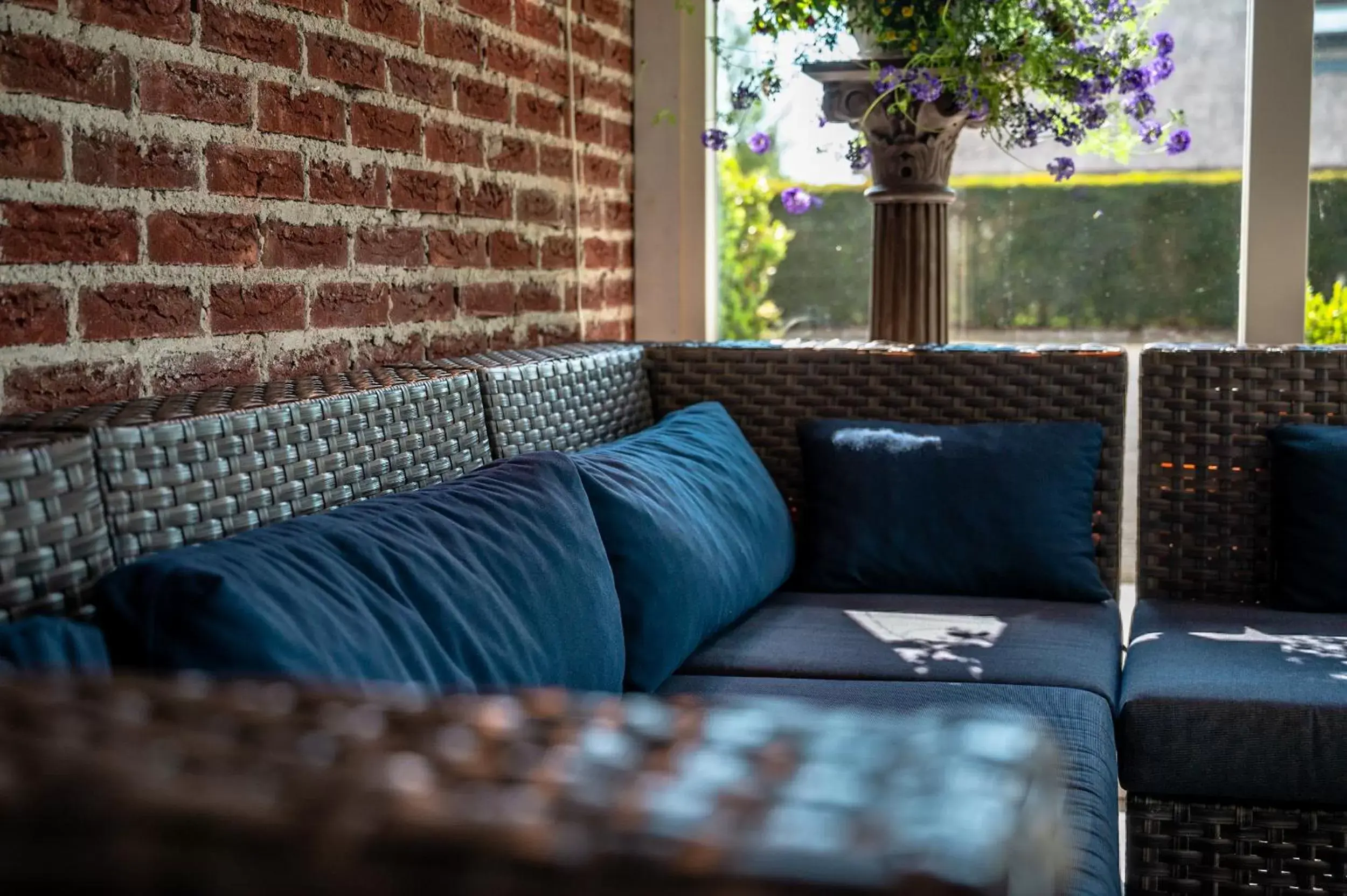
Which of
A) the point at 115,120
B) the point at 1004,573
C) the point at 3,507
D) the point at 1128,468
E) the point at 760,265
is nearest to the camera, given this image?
the point at 3,507

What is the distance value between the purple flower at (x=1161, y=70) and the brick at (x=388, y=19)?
157 centimetres

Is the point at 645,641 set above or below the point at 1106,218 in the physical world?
below

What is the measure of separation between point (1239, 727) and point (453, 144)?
1.66 m

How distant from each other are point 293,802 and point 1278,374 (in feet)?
8.08

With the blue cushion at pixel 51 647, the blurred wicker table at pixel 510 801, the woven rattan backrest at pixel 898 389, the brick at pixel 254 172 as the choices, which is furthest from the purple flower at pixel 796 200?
the blurred wicker table at pixel 510 801

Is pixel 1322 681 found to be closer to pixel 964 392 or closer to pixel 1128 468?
pixel 964 392

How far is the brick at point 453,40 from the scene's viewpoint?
2.40m

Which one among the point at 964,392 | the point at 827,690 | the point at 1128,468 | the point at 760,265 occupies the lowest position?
the point at 827,690

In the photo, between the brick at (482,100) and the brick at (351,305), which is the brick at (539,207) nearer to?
the brick at (482,100)

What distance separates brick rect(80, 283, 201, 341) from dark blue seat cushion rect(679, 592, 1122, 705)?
0.90m

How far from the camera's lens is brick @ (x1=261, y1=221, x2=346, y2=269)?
6.38ft

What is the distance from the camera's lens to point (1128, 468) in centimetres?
310

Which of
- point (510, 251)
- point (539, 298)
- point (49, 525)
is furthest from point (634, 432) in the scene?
point (49, 525)

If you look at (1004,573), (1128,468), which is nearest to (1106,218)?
(1128,468)
